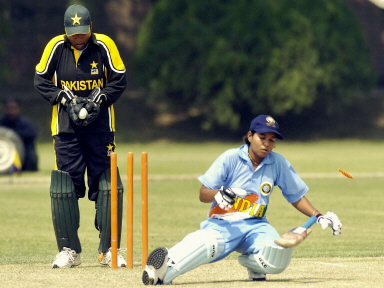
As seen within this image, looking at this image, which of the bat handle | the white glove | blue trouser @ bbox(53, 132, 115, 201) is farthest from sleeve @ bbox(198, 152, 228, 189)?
blue trouser @ bbox(53, 132, 115, 201)

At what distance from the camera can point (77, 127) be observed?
28.8 ft

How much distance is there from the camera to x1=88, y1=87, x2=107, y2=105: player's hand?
28.4ft

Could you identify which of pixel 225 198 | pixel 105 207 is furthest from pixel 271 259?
pixel 105 207

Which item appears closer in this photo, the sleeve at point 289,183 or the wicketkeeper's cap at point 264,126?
the wicketkeeper's cap at point 264,126

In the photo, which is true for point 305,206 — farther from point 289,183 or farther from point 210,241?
point 210,241

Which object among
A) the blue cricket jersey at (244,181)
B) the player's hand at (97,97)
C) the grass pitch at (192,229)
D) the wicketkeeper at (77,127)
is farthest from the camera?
the wicketkeeper at (77,127)

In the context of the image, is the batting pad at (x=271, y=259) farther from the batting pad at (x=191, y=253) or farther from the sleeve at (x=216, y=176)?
the sleeve at (x=216, y=176)

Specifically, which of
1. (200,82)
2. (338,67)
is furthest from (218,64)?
(338,67)

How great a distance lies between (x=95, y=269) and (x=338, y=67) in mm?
34785

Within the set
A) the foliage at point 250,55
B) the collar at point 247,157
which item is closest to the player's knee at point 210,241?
the collar at point 247,157

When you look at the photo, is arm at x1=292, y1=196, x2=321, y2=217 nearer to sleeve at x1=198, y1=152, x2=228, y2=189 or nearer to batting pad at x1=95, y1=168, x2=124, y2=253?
sleeve at x1=198, y1=152, x2=228, y2=189

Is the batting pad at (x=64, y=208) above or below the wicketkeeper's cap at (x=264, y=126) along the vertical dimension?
below

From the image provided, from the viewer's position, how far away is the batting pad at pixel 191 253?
24.6 feet

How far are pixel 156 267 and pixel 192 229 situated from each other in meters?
5.54
